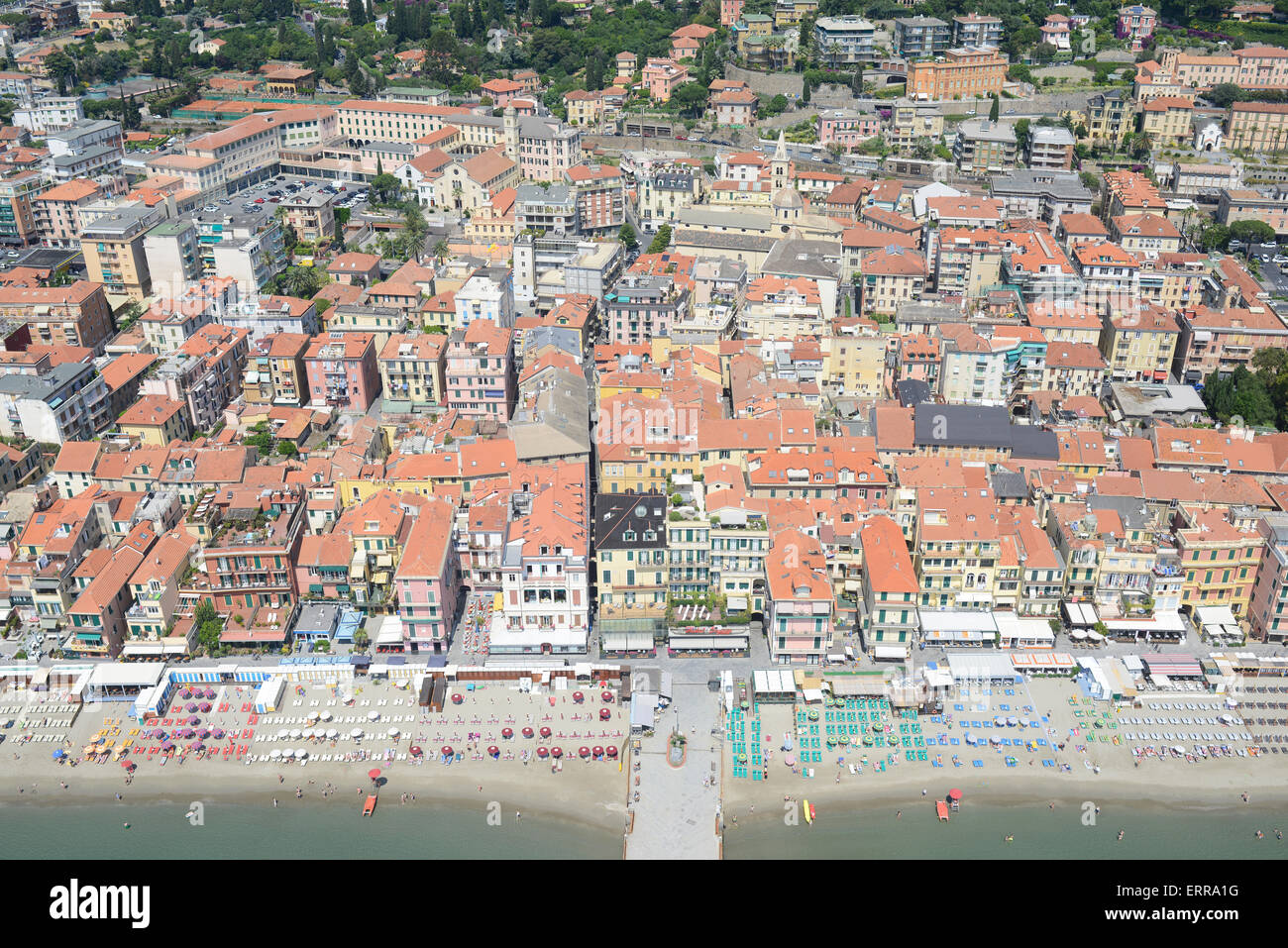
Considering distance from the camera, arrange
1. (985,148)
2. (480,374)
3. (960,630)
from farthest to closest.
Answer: (985,148) → (480,374) → (960,630)

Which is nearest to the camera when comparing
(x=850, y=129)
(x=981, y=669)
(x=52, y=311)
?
(x=981, y=669)

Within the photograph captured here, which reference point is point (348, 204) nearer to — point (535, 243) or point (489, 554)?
point (535, 243)

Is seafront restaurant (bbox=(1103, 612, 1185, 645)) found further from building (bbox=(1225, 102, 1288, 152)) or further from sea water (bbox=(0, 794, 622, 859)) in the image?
building (bbox=(1225, 102, 1288, 152))

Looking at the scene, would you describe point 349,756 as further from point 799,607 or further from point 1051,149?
point 1051,149

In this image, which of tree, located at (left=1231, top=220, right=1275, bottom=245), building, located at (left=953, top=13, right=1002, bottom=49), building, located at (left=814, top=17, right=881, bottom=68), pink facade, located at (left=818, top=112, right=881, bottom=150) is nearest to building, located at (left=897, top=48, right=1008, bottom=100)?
building, located at (left=953, top=13, right=1002, bottom=49)

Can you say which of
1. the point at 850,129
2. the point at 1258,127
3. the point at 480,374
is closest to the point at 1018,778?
the point at 480,374

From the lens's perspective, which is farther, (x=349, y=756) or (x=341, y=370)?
(x=341, y=370)

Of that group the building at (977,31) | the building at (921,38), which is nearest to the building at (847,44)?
→ the building at (921,38)
